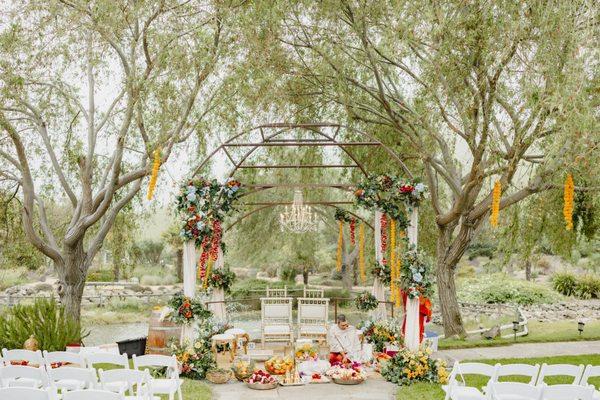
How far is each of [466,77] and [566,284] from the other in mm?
17634

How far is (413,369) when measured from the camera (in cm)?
897

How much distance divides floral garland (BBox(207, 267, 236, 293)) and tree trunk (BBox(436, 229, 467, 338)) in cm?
477

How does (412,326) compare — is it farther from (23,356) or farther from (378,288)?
(23,356)

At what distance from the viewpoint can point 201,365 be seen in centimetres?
930

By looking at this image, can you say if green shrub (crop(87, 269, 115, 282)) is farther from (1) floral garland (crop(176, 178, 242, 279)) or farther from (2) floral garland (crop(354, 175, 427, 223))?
(2) floral garland (crop(354, 175, 427, 223))

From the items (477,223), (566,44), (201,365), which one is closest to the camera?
(566,44)

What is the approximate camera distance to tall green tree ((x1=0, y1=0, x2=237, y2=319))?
438 inches

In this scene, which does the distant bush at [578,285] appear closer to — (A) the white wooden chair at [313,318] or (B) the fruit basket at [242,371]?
(A) the white wooden chair at [313,318]

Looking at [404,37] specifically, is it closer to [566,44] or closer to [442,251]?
[566,44]

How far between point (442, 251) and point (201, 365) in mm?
6583

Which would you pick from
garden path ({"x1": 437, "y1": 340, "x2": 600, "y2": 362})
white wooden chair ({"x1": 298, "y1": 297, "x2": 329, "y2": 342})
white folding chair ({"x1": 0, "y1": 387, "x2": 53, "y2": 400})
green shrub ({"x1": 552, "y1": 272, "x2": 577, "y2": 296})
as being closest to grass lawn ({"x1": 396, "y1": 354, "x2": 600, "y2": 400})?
garden path ({"x1": 437, "y1": 340, "x2": 600, "y2": 362})

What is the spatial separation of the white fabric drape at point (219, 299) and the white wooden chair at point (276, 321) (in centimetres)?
83

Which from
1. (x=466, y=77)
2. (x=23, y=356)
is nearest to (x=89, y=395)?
(x=23, y=356)

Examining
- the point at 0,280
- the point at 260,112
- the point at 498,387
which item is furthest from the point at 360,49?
the point at 0,280
